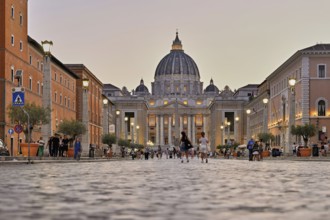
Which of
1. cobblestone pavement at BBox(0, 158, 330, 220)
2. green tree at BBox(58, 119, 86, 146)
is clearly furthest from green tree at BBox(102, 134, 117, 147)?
cobblestone pavement at BBox(0, 158, 330, 220)

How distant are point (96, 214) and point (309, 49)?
75.1 meters

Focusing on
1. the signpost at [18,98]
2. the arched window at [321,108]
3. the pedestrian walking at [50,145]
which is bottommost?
the pedestrian walking at [50,145]

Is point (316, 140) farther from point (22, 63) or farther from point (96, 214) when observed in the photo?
point (96, 214)

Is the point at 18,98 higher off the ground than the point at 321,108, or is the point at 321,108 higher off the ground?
the point at 321,108

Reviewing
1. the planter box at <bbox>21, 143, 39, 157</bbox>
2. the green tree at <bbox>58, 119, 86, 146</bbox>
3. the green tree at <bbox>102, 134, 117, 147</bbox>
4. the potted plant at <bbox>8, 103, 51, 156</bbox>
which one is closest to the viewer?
the planter box at <bbox>21, 143, 39, 157</bbox>

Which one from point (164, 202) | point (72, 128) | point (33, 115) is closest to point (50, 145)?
point (33, 115)

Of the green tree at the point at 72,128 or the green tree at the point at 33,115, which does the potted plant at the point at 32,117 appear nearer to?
the green tree at the point at 33,115

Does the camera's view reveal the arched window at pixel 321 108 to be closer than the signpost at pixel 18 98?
No

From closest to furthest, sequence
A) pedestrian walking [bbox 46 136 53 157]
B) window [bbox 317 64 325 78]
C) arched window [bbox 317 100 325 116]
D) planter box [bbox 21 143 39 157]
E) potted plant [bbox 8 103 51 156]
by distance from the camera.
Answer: planter box [bbox 21 143 39 157] < potted plant [bbox 8 103 51 156] < pedestrian walking [bbox 46 136 53 157] < arched window [bbox 317 100 325 116] < window [bbox 317 64 325 78]

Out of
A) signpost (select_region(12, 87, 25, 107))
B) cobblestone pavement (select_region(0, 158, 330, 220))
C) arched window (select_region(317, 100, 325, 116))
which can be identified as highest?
arched window (select_region(317, 100, 325, 116))

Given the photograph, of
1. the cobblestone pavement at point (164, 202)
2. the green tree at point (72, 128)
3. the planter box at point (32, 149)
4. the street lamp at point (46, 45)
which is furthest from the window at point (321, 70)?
the cobblestone pavement at point (164, 202)

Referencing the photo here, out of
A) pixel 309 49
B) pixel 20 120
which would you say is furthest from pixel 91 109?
pixel 20 120

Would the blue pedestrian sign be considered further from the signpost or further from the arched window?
the arched window

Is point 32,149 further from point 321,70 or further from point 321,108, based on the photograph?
point 321,70
